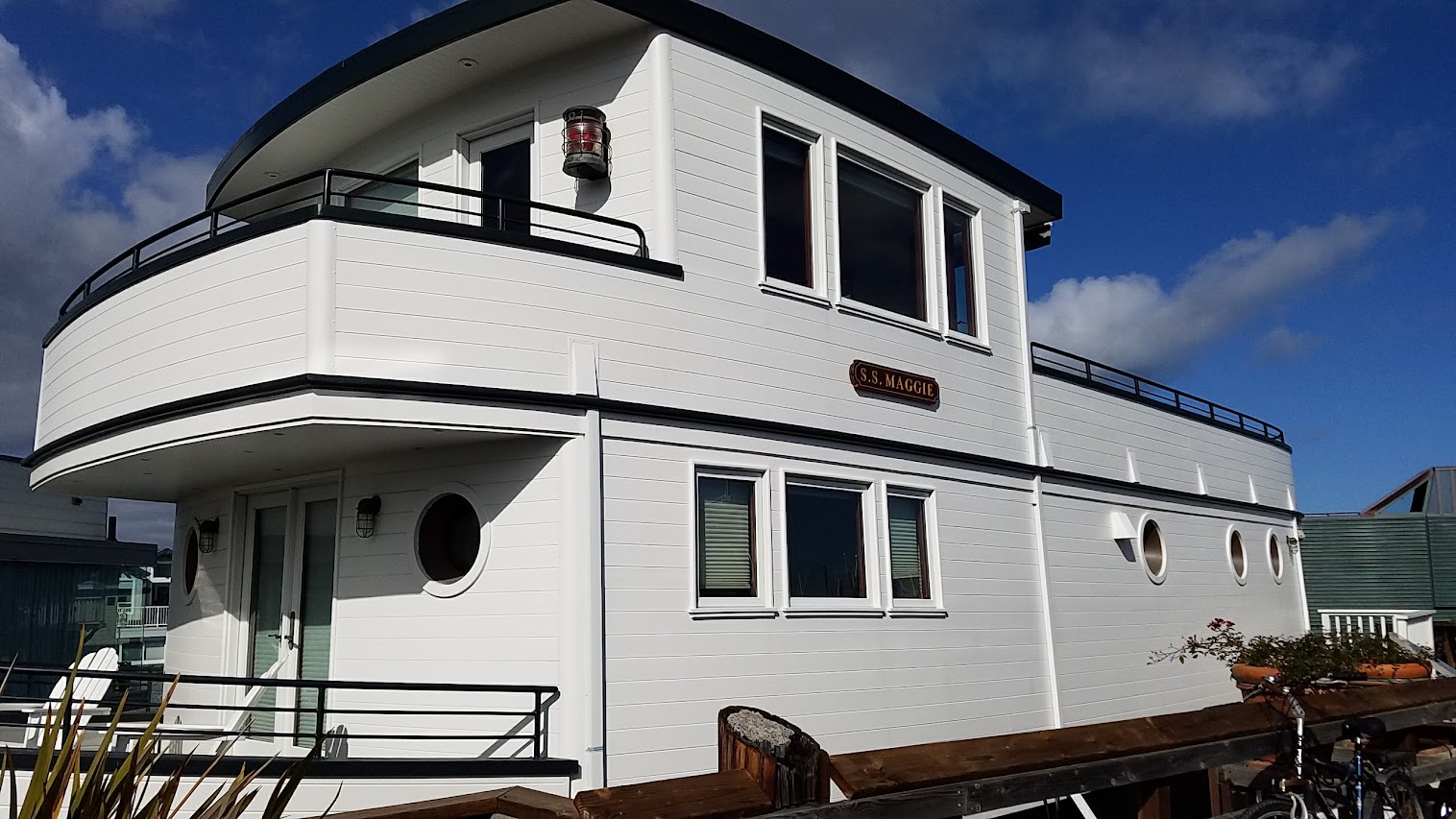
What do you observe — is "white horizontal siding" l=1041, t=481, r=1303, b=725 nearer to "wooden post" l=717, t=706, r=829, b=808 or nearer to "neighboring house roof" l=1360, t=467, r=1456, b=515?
"wooden post" l=717, t=706, r=829, b=808

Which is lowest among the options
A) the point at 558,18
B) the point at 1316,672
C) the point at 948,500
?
the point at 1316,672

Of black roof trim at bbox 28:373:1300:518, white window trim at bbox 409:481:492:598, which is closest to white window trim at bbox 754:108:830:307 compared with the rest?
black roof trim at bbox 28:373:1300:518

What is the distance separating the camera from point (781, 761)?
11.3 feet

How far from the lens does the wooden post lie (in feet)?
11.3

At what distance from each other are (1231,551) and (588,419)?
11.8 m

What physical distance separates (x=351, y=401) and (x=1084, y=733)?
190 inches

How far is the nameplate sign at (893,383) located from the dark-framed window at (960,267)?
104 cm

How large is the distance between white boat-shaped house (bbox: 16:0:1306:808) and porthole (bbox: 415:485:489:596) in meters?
0.03

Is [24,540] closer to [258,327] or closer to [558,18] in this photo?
[258,327]

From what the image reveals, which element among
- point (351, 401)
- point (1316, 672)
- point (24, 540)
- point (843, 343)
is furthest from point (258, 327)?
point (24, 540)

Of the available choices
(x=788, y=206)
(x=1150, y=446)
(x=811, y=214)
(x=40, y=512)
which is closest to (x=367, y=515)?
(x=788, y=206)

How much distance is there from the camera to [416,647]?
328 inches

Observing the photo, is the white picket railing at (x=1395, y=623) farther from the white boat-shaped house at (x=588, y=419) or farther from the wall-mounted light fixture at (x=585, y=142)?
the wall-mounted light fixture at (x=585, y=142)

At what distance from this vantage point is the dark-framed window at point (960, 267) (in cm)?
1143
